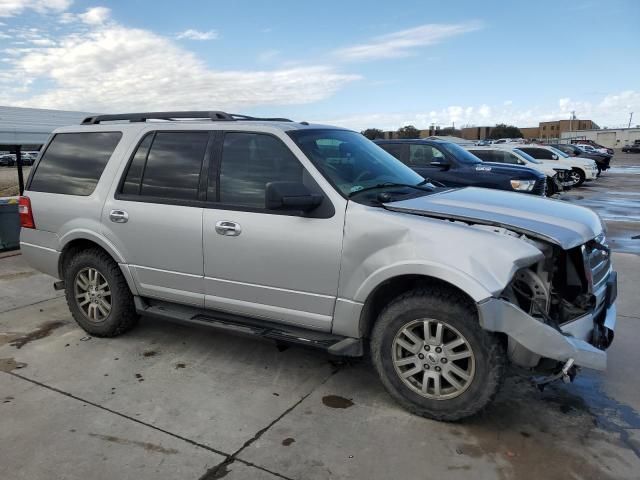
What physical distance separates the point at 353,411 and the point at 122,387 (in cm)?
171

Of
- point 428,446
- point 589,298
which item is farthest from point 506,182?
point 428,446

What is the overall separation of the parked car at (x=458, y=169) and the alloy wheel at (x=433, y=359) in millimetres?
7141

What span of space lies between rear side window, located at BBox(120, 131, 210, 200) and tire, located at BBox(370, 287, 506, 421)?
6.04 ft

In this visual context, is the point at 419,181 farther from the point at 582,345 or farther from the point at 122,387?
the point at 122,387

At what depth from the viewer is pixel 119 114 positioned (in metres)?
5.05

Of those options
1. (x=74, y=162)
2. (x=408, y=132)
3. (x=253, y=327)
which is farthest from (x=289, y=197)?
(x=408, y=132)

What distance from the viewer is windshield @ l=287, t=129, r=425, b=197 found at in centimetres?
379

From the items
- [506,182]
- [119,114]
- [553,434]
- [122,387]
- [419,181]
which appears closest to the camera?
[553,434]

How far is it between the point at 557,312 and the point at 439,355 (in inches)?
30.8

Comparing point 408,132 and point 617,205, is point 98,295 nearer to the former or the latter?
point 617,205

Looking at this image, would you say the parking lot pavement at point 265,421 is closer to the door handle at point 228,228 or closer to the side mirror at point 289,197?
the door handle at point 228,228

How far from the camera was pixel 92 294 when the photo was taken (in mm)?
4844

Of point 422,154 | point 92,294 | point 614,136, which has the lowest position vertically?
point 92,294

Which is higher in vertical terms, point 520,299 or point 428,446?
point 520,299
